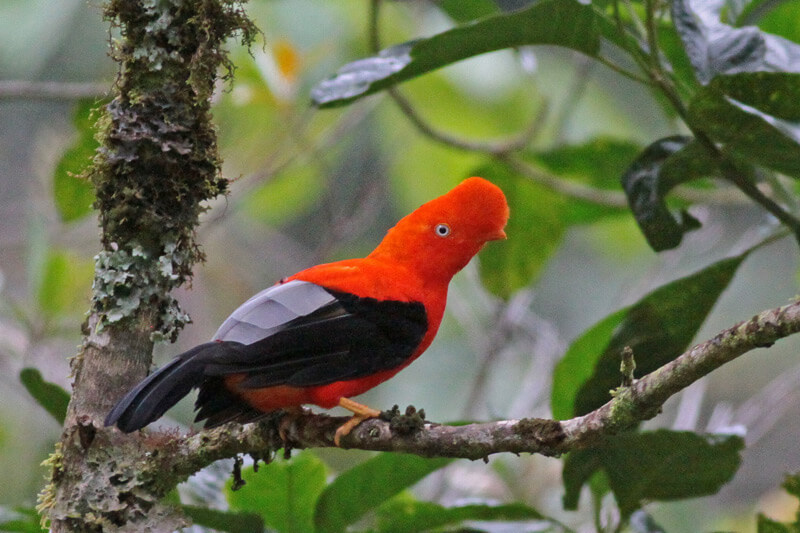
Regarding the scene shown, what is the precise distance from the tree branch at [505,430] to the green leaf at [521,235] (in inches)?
64.6

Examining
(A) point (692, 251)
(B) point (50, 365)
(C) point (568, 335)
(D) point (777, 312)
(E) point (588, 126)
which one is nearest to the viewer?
(D) point (777, 312)

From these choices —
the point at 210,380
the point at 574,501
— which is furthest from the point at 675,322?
the point at 210,380

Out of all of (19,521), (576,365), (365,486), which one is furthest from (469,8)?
(19,521)

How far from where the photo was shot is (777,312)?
4.11 ft

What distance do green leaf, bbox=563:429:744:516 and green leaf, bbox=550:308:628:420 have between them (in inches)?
9.5

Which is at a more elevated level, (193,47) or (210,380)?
(193,47)

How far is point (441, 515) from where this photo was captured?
2244 millimetres

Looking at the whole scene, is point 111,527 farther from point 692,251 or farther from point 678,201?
point 692,251

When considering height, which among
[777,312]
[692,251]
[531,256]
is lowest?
[777,312]

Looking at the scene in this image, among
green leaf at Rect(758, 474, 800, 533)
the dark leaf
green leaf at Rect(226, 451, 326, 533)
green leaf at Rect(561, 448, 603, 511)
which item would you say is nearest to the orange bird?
green leaf at Rect(226, 451, 326, 533)

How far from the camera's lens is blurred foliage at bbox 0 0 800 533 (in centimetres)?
218

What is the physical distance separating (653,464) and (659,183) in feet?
2.61

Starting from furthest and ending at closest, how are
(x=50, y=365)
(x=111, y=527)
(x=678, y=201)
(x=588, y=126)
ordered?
(x=588, y=126)
(x=50, y=365)
(x=678, y=201)
(x=111, y=527)

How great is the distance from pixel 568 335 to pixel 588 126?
1.96m
